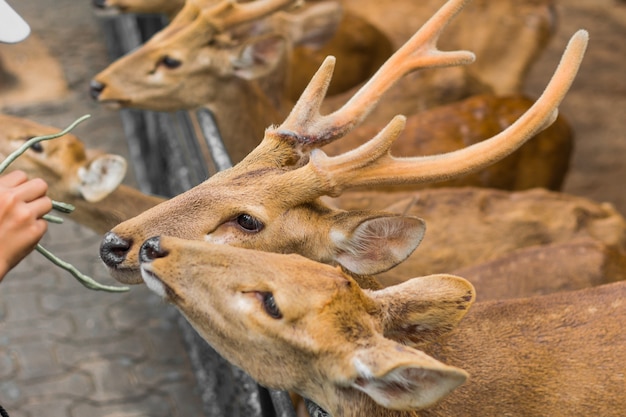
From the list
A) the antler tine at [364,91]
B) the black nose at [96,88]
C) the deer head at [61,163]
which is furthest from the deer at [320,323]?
the black nose at [96,88]

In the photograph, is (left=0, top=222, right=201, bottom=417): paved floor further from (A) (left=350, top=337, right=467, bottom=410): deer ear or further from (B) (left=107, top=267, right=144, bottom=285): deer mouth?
(A) (left=350, top=337, right=467, bottom=410): deer ear

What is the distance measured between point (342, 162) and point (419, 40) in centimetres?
62

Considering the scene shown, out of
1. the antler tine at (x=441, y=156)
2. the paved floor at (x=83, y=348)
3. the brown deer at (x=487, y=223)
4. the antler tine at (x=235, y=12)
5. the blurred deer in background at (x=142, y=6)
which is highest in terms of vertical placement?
the antler tine at (x=441, y=156)

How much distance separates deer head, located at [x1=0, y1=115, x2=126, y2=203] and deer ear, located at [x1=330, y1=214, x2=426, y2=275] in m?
1.36

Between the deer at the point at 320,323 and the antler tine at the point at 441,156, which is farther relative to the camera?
the antler tine at the point at 441,156

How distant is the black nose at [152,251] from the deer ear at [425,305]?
574 mm

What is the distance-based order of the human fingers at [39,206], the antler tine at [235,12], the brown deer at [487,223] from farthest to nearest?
the antler tine at [235,12]
the brown deer at [487,223]
the human fingers at [39,206]

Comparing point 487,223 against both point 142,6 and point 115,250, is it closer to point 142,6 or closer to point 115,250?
point 115,250

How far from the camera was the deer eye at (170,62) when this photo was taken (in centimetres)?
488

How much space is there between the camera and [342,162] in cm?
321

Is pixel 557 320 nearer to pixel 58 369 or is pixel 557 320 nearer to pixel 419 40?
pixel 419 40

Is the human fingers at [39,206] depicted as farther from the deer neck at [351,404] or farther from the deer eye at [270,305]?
the deer neck at [351,404]

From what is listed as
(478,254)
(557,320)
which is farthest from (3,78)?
(557,320)

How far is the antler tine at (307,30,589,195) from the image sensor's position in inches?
122
